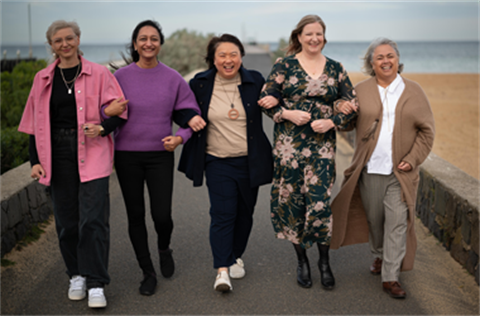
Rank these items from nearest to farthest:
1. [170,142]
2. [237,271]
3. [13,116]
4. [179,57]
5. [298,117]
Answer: [170,142]
[298,117]
[237,271]
[13,116]
[179,57]

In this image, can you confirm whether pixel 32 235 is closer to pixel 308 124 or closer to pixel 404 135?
pixel 308 124

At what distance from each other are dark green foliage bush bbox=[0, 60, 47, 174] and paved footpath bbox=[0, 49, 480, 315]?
163cm

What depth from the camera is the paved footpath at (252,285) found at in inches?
147

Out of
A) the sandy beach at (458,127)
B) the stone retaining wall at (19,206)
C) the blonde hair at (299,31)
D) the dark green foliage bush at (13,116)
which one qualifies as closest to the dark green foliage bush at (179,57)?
the dark green foliage bush at (13,116)

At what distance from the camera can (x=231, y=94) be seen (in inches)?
161

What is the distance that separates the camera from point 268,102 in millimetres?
3941

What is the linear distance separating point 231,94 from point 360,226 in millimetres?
1652

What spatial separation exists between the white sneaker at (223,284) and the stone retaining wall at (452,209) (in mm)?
2104

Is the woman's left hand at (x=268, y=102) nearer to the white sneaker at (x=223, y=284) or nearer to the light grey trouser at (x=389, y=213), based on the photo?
the light grey trouser at (x=389, y=213)

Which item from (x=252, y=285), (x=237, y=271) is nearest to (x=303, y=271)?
(x=252, y=285)

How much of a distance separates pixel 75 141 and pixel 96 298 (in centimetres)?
120

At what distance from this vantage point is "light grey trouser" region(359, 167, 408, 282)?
3.96 meters

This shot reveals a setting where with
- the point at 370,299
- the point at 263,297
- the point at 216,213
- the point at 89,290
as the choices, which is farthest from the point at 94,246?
the point at 370,299

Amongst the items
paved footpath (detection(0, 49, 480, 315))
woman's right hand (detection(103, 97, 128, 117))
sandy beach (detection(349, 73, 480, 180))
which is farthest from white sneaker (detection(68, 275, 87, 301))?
sandy beach (detection(349, 73, 480, 180))
